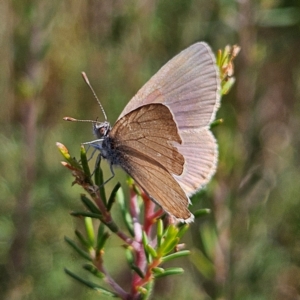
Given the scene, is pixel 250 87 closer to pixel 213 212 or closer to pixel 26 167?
pixel 213 212

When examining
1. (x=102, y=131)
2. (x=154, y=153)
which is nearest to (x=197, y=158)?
(x=154, y=153)

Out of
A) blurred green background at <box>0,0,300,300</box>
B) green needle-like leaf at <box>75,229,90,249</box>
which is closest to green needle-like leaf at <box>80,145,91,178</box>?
green needle-like leaf at <box>75,229,90,249</box>

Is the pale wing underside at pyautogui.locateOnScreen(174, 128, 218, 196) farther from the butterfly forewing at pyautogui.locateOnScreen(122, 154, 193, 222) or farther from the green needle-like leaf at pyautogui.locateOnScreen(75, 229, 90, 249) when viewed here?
the green needle-like leaf at pyautogui.locateOnScreen(75, 229, 90, 249)

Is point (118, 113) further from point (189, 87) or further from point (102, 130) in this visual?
point (189, 87)

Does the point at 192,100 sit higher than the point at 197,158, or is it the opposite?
the point at 192,100

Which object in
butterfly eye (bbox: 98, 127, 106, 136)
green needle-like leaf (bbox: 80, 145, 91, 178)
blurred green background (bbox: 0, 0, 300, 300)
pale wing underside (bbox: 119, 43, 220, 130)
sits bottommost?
blurred green background (bbox: 0, 0, 300, 300)

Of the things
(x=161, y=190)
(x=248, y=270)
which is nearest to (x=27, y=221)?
(x=248, y=270)
